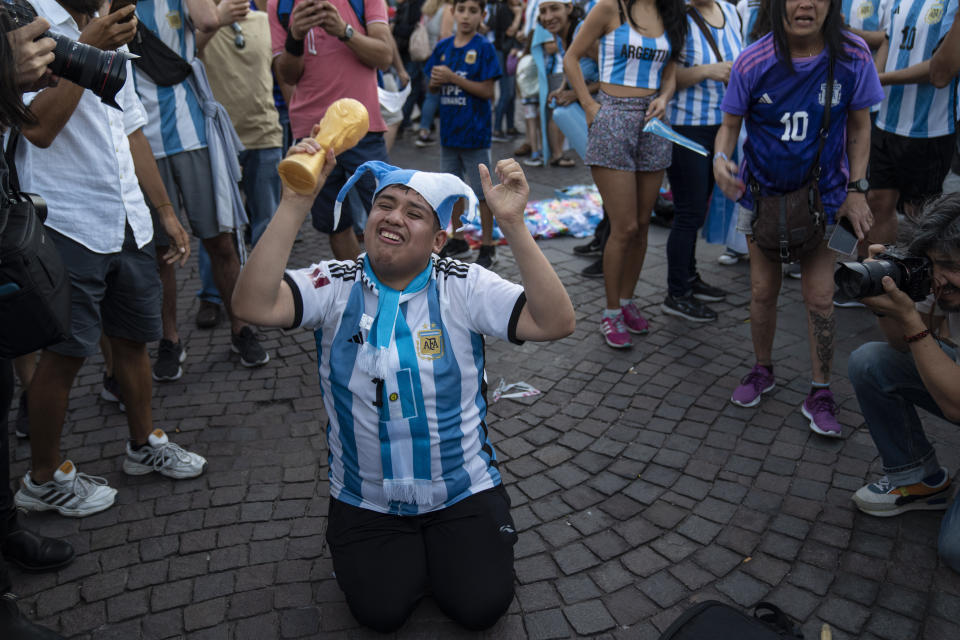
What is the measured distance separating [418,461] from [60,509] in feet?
5.66

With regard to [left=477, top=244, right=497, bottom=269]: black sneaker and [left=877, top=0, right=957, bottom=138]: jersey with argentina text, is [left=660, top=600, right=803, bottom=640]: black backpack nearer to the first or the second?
[left=877, top=0, right=957, bottom=138]: jersey with argentina text

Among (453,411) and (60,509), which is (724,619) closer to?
(453,411)

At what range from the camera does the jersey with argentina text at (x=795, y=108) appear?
348cm

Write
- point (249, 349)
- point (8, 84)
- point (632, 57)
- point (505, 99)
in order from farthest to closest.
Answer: point (505, 99)
point (249, 349)
point (632, 57)
point (8, 84)

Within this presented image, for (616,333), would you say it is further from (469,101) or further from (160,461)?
(160,461)

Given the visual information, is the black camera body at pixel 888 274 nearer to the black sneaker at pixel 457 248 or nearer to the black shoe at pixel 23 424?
the black shoe at pixel 23 424

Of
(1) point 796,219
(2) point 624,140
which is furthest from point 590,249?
(1) point 796,219

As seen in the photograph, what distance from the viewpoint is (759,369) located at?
13.3ft

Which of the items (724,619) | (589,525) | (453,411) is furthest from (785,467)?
(453,411)

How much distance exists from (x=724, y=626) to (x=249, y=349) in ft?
10.7

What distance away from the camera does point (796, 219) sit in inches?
141

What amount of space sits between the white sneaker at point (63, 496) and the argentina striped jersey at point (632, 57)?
3.55 m

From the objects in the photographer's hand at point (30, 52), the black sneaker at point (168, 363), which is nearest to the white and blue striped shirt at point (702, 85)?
the black sneaker at point (168, 363)

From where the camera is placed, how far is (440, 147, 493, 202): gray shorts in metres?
6.08
